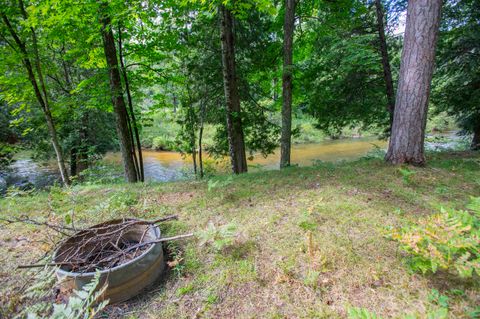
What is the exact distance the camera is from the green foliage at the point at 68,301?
143cm

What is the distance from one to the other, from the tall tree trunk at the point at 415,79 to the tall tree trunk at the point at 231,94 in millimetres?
3411

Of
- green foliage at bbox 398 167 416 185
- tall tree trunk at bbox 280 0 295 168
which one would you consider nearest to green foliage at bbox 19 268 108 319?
green foliage at bbox 398 167 416 185

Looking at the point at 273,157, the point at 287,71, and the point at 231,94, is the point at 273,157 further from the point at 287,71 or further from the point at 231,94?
the point at 287,71

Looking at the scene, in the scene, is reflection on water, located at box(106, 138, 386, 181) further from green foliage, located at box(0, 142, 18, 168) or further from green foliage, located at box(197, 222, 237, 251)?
green foliage, located at box(197, 222, 237, 251)

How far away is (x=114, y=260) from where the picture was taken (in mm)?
2217

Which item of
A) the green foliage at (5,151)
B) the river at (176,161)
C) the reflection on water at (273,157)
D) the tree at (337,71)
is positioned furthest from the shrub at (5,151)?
the tree at (337,71)

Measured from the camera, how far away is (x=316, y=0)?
18.3 ft

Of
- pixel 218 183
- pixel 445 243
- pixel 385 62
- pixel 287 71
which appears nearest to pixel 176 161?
pixel 287 71

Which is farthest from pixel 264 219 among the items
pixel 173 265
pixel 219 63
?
pixel 219 63

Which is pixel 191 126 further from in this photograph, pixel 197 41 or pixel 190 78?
pixel 197 41

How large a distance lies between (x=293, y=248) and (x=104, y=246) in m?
1.86

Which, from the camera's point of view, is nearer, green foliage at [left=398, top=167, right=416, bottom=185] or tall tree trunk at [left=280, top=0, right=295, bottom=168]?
green foliage at [left=398, top=167, right=416, bottom=185]

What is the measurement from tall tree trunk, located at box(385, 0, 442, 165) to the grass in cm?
41

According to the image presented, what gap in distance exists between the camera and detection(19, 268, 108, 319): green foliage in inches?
56.3
